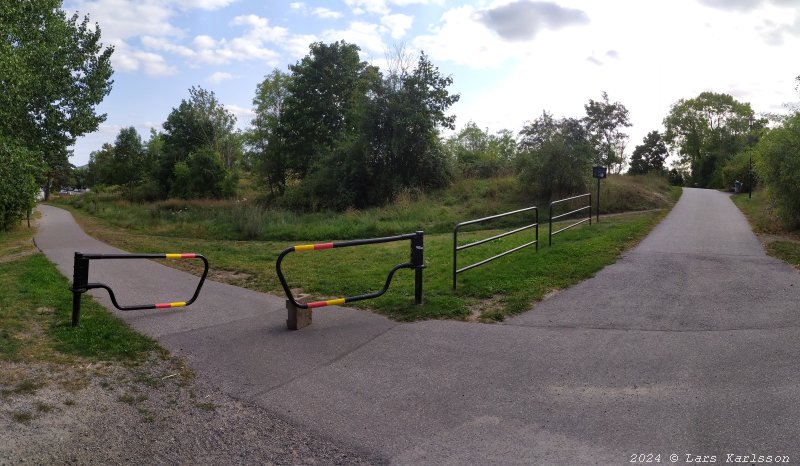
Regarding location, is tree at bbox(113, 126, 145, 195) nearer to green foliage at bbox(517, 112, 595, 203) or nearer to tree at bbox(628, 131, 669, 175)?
green foliage at bbox(517, 112, 595, 203)

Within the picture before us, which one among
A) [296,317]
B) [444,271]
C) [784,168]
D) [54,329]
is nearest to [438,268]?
[444,271]

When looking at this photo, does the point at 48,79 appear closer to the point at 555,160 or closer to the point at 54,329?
the point at 54,329

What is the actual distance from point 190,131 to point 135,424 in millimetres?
60887

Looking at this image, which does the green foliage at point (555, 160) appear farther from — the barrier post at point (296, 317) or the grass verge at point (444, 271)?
the barrier post at point (296, 317)

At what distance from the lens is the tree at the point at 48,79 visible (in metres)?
15.8

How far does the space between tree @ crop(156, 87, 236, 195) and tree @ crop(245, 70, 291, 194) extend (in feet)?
12.3

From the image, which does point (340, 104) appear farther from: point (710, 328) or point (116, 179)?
point (710, 328)

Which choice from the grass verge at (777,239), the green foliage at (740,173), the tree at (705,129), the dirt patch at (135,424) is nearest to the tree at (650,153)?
the tree at (705,129)

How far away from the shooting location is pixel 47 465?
10.9 ft

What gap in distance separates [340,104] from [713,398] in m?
43.5

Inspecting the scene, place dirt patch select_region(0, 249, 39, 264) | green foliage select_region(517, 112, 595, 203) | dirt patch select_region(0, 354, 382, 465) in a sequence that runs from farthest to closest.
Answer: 1. green foliage select_region(517, 112, 595, 203)
2. dirt patch select_region(0, 249, 39, 264)
3. dirt patch select_region(0, 354, 382, 465)

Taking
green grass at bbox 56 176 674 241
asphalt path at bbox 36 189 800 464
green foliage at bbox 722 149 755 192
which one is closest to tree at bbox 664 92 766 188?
green foliage at bbox 722 149 755 192

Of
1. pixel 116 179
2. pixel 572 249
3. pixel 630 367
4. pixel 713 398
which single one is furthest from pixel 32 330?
pixel 116 179

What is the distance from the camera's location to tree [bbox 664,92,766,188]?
65.2 m
